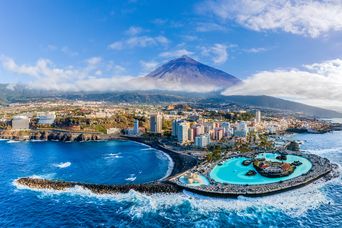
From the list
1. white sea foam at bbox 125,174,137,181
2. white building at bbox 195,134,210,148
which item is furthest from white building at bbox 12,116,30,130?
white sea foam at bbox 125,174,137,181

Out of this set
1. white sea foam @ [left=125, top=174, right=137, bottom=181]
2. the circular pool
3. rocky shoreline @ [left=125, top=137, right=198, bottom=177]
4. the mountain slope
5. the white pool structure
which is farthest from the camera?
the mountain slope

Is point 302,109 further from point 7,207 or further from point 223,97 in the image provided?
point 7,207

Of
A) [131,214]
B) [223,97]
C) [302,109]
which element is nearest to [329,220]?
[131,214]

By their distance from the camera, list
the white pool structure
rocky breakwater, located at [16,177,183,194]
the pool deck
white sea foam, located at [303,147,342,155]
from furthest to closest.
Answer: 1. white sea foam, located at [303,147,342,155]
2. the white pool structure
3. rocky breakwater, located at [16,177,183,194]
4. the pool deck

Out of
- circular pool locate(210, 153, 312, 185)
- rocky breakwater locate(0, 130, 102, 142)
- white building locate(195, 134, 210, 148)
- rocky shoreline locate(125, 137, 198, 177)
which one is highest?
white building locate(195, 134, 210, 148)

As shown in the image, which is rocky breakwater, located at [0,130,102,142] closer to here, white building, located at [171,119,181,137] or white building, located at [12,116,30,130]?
white building, located at [12,116,30,130]

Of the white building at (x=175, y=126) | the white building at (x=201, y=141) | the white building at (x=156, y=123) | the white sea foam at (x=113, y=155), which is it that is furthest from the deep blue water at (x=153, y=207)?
the white building at (x=156, y=123)

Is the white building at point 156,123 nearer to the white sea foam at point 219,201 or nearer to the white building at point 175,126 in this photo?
the white building at point 175,126
